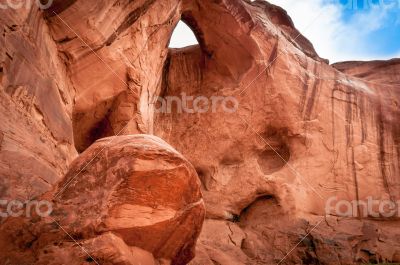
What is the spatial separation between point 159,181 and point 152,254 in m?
0.94

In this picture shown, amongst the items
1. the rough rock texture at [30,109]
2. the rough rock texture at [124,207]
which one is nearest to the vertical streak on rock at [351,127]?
the rough rock texture at [124,207]

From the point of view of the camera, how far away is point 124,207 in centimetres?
508

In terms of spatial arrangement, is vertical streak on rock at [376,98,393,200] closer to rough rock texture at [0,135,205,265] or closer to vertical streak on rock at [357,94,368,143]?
vertical streak on rock at [357,94,368,143]

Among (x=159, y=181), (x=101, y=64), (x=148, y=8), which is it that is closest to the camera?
(x=159, y=181)

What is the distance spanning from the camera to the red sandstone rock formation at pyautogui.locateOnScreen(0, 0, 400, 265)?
5.70m

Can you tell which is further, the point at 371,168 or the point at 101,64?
the point at 371,168

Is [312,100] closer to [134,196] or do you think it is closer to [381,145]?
[381,145]


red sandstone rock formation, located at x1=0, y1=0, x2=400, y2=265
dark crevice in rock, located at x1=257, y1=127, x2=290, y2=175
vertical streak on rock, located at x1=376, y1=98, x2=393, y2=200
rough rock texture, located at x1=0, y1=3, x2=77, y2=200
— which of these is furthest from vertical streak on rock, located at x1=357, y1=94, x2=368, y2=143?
rough rock texture, located at x1=0, y1=3, x2=77, y2=200

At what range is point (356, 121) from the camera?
1348 centimetres

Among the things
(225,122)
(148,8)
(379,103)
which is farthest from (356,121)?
(148,8)

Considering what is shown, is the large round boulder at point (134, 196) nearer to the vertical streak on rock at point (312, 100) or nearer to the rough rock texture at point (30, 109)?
the rough rock texture at point (30, 109)

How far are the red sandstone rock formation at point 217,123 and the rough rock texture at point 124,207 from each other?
1.0 inches

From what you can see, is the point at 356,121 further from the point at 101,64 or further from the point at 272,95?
the point at 101,64

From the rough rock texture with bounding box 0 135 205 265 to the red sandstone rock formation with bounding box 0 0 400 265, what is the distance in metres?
0.03
